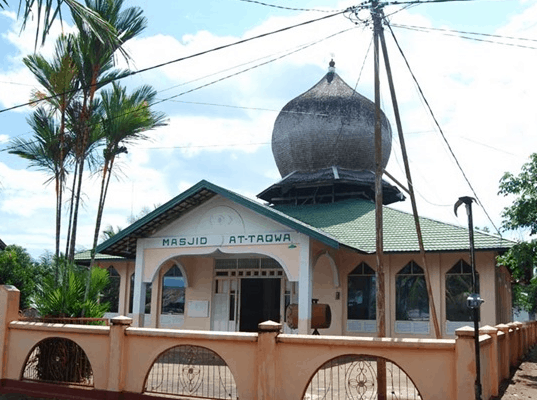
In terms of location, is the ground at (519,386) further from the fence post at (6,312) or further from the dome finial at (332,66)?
the dome finial at (332,66)

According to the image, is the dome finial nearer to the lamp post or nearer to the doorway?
the doorway

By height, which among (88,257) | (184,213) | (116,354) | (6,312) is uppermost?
(184,213)

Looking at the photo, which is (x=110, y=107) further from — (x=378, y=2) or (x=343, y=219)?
(x=343, y=219)

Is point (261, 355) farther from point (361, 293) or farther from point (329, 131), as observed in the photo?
point (329, 131)

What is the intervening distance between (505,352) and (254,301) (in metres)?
9.46

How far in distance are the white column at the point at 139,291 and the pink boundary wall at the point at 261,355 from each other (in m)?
6.48

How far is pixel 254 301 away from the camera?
20516mm

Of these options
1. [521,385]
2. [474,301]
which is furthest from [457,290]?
[474,301]

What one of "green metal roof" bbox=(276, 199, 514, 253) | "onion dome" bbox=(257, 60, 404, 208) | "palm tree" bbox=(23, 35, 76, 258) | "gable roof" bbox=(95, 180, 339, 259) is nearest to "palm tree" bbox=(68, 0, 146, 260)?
"palm tree" bbox=(23, 35, 76, 258)

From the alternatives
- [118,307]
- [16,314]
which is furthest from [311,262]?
[118,307]

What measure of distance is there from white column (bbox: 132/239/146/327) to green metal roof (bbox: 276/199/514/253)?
17.4 ft

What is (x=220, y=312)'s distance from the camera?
2066 centimetres

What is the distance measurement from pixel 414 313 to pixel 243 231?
18.3 ft

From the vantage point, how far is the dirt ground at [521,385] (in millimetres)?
10564
